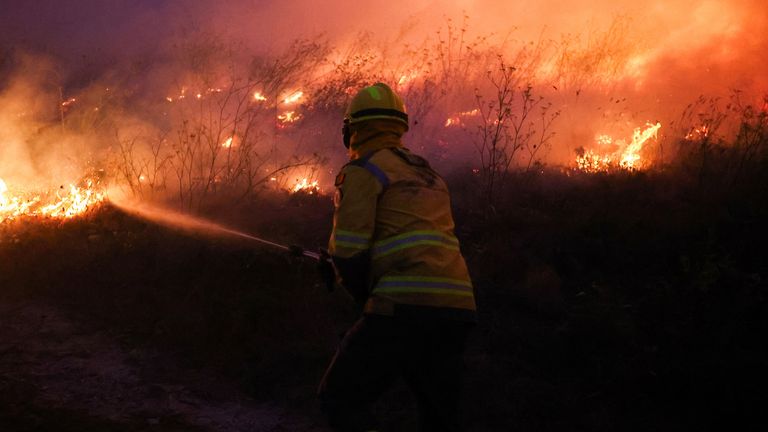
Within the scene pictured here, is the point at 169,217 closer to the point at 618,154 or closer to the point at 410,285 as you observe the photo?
the point at 410,285

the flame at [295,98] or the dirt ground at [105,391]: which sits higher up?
the flame at [295,98]

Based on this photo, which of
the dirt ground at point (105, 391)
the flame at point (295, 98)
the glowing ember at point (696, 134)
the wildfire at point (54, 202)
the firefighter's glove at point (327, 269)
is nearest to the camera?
the firefighter's glove at point (327, 269)

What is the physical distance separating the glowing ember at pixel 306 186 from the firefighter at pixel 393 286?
484 cm

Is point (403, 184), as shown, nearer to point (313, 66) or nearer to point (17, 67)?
point (313, 66)

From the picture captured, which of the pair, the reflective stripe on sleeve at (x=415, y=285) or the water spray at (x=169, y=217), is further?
the water spray at (x=169, y=217)

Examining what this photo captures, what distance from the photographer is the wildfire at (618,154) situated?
7.45 metres

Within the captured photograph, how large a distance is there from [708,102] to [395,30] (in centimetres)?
578

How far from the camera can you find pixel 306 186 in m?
7.49

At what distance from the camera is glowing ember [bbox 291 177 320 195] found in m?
7.34

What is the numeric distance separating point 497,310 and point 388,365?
8.87 feet

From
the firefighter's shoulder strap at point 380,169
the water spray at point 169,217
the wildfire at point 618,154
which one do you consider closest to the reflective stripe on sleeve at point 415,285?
the firefighter's shoulder strap at point 380,169

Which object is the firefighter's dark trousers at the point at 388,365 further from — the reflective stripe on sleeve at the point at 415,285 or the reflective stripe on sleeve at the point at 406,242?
the reflective stripe on sleeve at the point at 406,242

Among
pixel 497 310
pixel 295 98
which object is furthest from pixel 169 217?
pixel 497 310

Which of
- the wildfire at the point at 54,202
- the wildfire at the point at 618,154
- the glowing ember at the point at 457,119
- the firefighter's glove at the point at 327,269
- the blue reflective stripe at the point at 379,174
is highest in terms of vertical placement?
the glowing ember at the point at 457,119
